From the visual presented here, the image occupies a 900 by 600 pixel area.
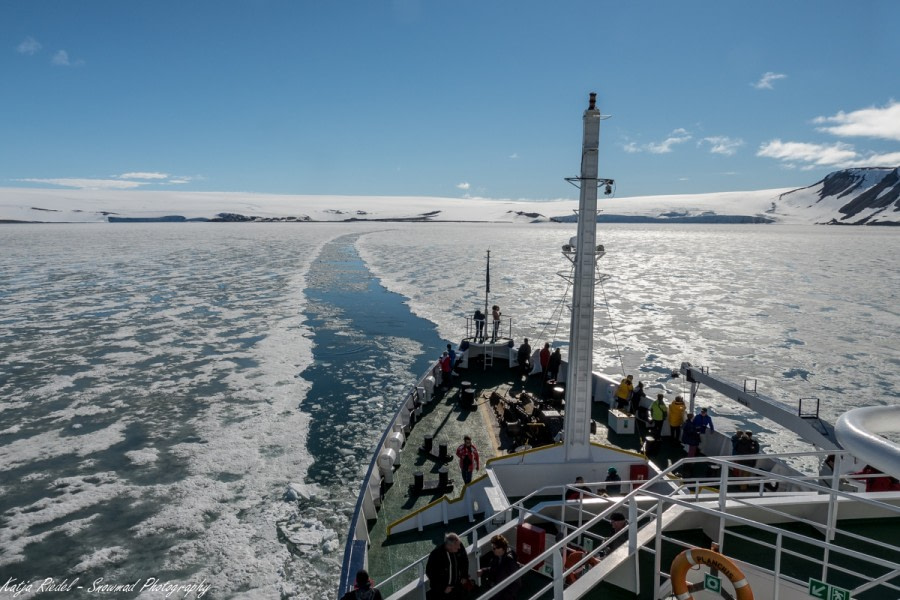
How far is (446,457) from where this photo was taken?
11.5m

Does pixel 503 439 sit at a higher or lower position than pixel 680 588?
lower

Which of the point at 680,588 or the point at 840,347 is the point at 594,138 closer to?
the point at 680,588

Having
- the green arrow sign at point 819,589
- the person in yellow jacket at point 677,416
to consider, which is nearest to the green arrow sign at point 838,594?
the green arrow sign at point 819,589

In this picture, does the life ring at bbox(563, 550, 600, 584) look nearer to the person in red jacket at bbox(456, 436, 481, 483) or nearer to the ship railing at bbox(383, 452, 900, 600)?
the ship railing at bbox(383, 452, 900, 600)

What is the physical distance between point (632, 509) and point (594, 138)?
583 cm

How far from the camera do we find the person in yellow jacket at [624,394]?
13.5 meters

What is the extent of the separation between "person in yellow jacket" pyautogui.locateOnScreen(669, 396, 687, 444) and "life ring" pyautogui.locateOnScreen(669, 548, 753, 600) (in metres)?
7.79

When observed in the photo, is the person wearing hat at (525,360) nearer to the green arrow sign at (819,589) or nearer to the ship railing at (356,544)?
the ship railing at (356,544)

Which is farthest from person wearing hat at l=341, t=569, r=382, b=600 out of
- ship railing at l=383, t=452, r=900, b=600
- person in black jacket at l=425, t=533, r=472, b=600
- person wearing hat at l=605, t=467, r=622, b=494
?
person wearing hat at l=605, t=467, r=622, b=494

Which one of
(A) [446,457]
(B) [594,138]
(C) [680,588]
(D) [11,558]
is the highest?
(B) [594,138]

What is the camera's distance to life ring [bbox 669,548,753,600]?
4355 millimetres

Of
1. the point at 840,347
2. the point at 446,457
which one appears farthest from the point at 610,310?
the point at 446,457

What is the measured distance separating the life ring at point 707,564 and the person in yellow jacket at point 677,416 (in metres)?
7.79

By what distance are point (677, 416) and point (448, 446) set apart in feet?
16.7
